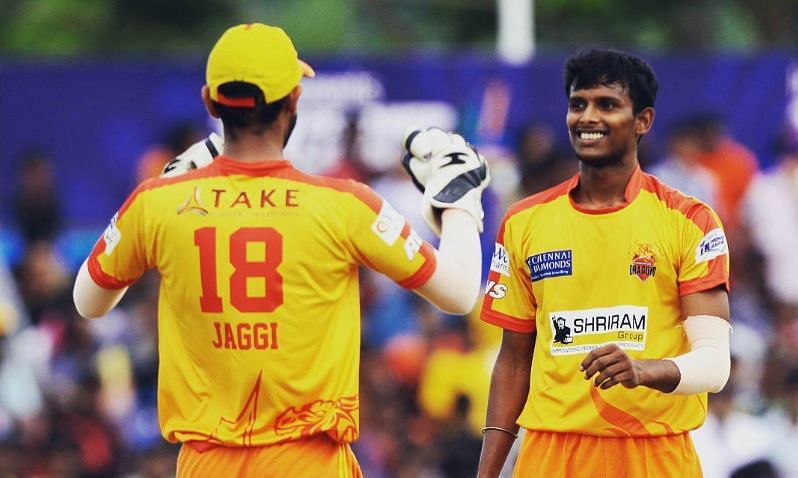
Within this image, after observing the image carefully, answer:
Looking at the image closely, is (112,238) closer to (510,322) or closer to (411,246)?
(411,246)

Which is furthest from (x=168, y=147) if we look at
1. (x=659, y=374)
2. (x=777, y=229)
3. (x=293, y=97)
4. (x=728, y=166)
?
(x=659, y=374)

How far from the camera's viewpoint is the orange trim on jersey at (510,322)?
6340 mm

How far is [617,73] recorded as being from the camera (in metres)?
6.14

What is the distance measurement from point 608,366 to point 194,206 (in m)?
1.44

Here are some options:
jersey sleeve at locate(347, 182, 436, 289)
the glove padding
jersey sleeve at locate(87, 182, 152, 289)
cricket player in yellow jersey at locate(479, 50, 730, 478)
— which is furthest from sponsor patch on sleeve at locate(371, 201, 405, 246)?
cricket player in yellow jersey at locate(479, 50, 730, 478)

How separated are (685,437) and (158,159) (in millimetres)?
10310

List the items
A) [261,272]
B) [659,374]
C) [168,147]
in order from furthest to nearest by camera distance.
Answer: [168,147] → [659,374] → [261,272]

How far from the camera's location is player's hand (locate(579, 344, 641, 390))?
17.6 ft

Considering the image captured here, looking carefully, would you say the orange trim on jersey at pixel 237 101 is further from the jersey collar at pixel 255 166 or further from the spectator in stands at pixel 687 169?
the spectator in stands at pixel 687 169

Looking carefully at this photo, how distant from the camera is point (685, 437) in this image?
6.08m

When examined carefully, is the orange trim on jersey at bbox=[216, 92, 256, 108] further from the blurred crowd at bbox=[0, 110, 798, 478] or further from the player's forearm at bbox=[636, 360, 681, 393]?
the blurred crowd at bbox=[0, 110, 798, 478]

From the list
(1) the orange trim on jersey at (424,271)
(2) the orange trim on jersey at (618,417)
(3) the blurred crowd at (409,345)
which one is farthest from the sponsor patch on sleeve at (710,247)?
(3) the blurred crowd at (409,345)

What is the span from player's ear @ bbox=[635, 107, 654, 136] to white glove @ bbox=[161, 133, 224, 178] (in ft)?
4.97

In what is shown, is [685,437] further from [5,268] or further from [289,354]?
[5,268]
